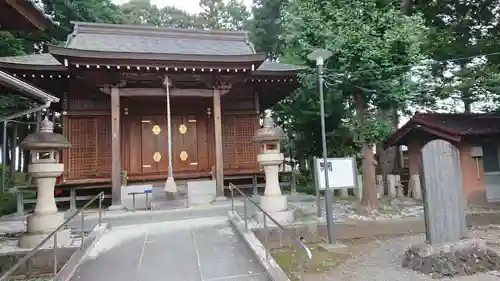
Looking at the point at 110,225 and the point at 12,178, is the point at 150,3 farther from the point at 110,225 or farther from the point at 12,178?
the point at 110,225

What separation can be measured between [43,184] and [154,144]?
18.3 ft

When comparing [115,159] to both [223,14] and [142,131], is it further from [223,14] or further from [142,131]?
[223,14]

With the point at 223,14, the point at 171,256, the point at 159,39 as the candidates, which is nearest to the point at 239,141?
the point at 159,39

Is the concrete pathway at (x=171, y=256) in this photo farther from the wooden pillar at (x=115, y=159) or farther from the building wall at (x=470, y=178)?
the building wall at (x=470, y=178)

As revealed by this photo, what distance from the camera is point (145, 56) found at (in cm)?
809

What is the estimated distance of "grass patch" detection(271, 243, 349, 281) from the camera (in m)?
4.90

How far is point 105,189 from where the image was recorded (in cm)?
1007

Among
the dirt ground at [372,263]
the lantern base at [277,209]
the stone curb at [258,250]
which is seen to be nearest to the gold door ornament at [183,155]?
the stone curb at [258,250]

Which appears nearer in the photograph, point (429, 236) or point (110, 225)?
point (429, 236)

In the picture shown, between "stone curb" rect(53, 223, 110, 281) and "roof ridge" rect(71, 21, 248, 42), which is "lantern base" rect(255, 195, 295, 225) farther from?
"roof ridge" rect(71, 21, 248, 42)

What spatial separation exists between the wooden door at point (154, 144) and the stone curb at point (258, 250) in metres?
5.19

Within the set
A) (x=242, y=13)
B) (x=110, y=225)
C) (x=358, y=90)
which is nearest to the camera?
(x=110, y=225)

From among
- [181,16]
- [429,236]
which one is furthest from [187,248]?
[181,16]

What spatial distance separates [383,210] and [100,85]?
8.45 meters
